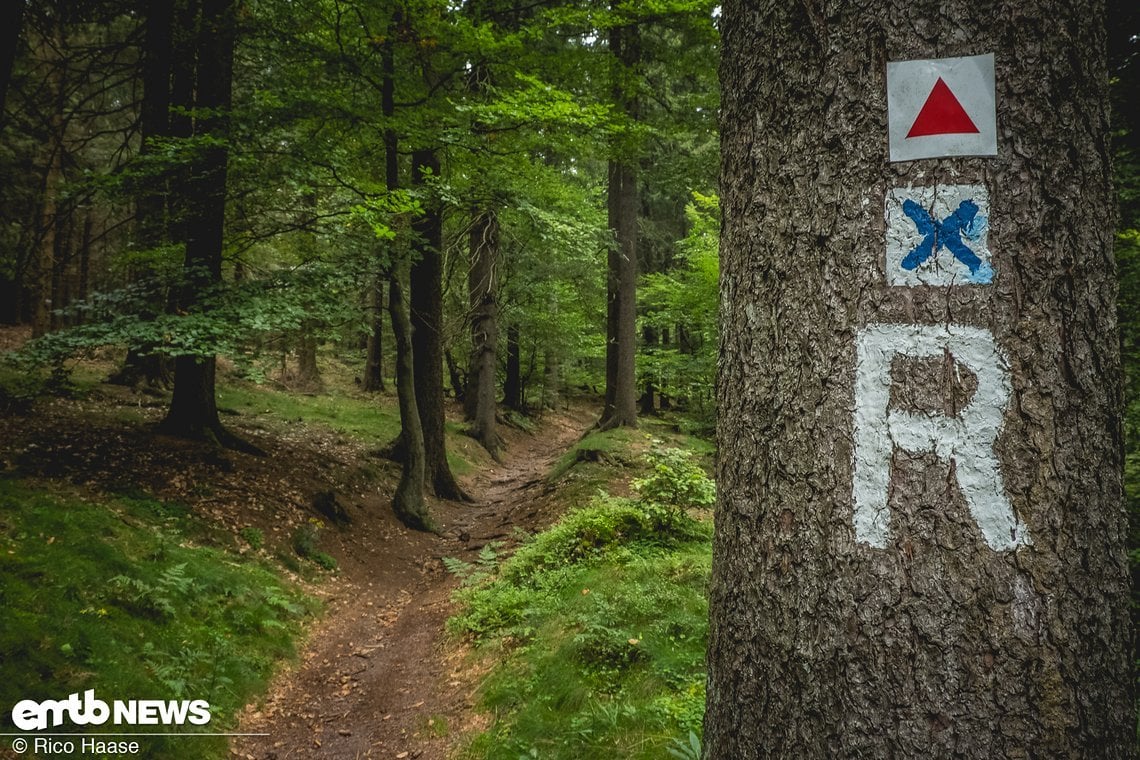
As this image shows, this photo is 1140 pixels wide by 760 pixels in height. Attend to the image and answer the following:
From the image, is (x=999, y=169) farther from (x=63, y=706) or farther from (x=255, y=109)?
(x=255, y=109)

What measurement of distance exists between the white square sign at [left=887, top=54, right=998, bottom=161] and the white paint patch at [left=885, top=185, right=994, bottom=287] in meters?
0.10

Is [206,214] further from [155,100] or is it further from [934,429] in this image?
[934,429]

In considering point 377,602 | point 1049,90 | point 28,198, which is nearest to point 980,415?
point 1049,90

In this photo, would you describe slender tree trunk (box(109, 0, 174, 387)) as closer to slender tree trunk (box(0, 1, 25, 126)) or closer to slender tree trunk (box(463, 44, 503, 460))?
slender tree trunk (box(0, 1, 25, 126))

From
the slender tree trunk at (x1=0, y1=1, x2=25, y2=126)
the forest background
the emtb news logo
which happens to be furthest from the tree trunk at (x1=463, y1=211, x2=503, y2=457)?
the emtb news logo

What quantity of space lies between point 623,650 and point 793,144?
388 centimetres

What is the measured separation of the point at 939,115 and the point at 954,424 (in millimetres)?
769

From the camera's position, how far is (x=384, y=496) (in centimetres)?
1098

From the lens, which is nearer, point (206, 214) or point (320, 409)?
point (206, 214)

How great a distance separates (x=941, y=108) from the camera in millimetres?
1448

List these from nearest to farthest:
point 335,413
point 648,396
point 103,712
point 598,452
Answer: point 103,712
point 598,452
point 335,413
point 648,396

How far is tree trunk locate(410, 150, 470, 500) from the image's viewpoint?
11367 millimetres

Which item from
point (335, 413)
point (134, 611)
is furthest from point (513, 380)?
point (134, 611)

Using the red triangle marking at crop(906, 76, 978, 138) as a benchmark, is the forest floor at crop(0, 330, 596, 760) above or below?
below
